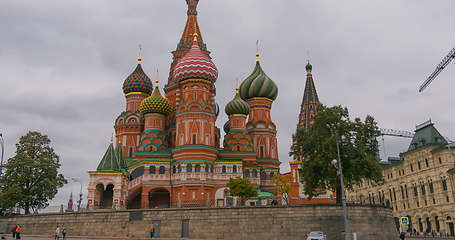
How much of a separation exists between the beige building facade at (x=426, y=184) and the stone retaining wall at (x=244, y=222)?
2017cm

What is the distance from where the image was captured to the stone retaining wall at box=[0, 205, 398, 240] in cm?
2973

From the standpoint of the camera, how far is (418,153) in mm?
59812

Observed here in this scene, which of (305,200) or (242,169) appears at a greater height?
(242,169)

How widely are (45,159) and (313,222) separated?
28534 mm

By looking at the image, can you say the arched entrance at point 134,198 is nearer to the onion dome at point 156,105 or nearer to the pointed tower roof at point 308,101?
the onion dome at point 156,105

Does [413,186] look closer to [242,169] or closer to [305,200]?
[305,200]

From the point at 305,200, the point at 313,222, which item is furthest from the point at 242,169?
the point at 313,222

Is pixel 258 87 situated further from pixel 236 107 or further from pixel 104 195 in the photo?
pixel 104 195

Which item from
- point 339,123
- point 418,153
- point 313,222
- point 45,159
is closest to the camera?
point 313,222

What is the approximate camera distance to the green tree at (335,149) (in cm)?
3047

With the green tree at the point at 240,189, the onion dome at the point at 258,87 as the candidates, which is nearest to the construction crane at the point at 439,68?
the onion dome at the point at 258,87

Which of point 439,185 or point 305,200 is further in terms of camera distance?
point 439,185

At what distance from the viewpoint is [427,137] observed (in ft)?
194

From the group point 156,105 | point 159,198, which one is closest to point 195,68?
point 156,105
